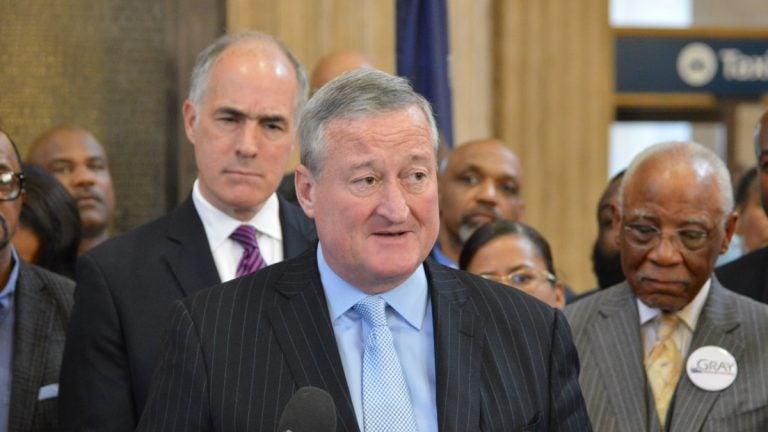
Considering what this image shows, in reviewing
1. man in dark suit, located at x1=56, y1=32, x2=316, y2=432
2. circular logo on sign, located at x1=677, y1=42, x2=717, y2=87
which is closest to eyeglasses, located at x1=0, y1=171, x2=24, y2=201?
man in dark suit, located at x1=56, y1=32, x2=316, y2=432

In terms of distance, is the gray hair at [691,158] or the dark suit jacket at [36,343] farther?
the dark suit jacket at [36,343]

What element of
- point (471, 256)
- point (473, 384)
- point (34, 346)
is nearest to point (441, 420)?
point (473, 384)

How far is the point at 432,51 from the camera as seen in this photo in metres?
6.48

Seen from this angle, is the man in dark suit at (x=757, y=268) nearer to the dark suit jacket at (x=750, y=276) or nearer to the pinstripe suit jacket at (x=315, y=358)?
the dark suit jacket at (x=750, y=276)

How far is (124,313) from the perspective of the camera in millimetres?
3467

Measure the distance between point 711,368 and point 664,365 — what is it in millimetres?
142

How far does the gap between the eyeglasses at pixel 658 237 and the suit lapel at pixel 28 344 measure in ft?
5.48

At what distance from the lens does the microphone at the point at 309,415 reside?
2270mm

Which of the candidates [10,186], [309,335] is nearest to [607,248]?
[10,186]

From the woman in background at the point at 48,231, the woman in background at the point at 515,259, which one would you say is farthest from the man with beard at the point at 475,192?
the woman in background at the point at 48,231

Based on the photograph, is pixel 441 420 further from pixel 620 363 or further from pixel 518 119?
pixel 518 119

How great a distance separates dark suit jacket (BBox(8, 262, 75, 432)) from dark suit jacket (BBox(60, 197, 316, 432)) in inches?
17.7

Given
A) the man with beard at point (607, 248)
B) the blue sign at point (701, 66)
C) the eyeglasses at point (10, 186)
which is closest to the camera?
the eyeglasses at point (10, 186)

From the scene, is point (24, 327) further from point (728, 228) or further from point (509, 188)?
point (509, 188)
